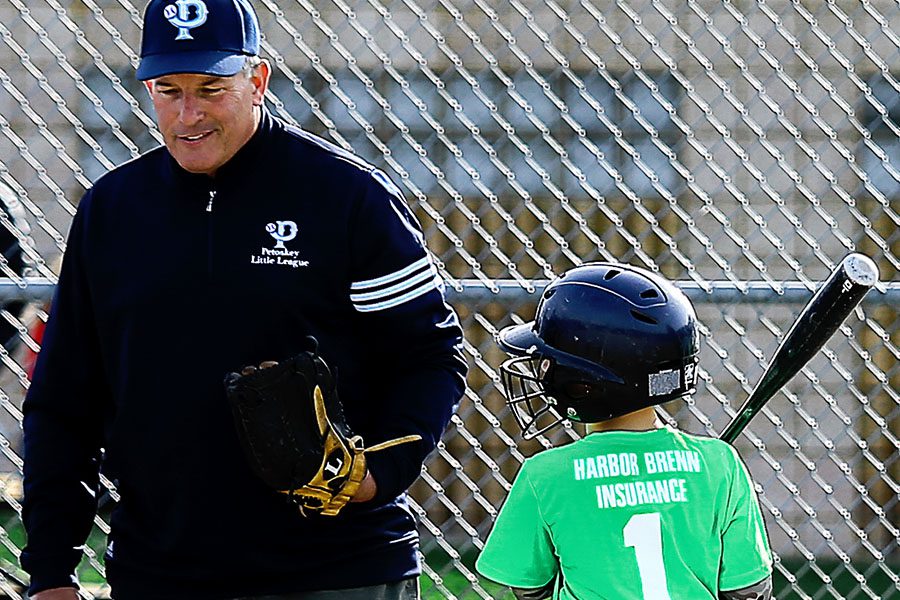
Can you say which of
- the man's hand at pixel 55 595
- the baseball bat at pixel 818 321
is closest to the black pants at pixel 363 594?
the man's hand at pixel 55 595

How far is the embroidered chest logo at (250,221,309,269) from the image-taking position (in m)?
2.94

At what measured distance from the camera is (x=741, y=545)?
2787 millimetres

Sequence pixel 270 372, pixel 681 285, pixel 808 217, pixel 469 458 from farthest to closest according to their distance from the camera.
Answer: pixel 469 458 < pixel 808 217 < pixel 681 285 < pixel 270 372

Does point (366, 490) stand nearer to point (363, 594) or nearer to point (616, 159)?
point (363, 594)

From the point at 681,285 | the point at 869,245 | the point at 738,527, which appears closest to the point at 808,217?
the point at 869,245

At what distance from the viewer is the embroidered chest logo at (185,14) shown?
2.95 m

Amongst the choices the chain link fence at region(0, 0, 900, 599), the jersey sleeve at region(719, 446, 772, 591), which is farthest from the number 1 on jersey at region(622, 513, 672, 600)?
the chain link fence at region(0, 0, 900, 599)

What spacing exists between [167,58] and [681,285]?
1.85 meters

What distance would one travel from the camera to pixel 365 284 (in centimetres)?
297

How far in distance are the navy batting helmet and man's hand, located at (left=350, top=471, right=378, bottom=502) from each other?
313 millimetres

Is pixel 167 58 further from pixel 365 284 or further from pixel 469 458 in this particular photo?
pixel 469 458

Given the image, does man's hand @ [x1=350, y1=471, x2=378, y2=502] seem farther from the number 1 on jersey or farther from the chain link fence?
the chain link fence

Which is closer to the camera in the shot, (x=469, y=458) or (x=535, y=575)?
(x=535, y=575)

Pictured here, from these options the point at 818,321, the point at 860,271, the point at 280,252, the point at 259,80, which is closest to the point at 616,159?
the point at 818,321
